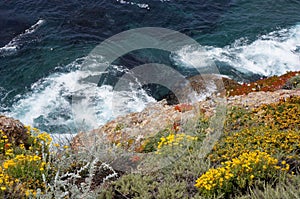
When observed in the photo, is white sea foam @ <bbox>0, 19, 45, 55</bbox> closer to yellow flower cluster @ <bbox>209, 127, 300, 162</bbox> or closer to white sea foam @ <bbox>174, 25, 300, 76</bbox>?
white sea foam @ <bbox>174, 25, 300, 76</bbox>

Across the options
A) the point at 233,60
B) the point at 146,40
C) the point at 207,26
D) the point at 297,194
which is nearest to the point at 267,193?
the point at 297,194

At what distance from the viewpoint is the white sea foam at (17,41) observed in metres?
17.7

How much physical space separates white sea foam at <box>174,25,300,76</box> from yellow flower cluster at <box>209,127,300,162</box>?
1046 cm

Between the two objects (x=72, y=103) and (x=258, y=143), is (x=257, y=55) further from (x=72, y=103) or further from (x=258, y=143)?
(x=258, y=143)

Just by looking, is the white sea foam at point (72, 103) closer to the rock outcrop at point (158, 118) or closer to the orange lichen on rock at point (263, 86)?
the rock outcrop at point (158, 118)

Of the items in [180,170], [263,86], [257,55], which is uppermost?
[180,170]

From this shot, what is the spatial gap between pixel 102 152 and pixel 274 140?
9.77 feet

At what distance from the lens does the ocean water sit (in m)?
14.9

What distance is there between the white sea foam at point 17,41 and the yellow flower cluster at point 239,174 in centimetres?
1415

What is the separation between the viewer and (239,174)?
19.0ft

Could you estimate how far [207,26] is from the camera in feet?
68.0

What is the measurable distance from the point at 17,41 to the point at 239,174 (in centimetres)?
1516

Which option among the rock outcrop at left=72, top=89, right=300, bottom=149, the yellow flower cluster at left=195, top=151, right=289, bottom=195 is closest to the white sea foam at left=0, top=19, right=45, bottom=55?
the rock outcrop at left=72, top=89, right=300, bottom=149

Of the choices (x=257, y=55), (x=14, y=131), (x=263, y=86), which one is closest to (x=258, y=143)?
(x=14, y=131)
